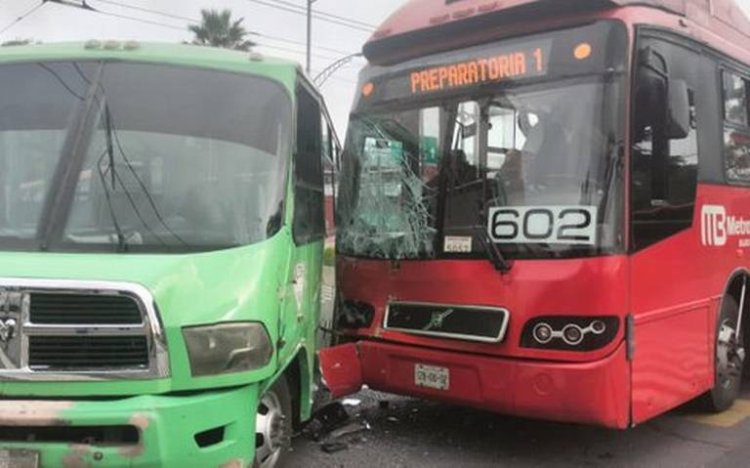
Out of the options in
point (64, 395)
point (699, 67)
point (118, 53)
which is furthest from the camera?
point (699, 67)

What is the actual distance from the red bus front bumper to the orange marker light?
1837 millimetres

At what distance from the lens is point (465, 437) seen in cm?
628

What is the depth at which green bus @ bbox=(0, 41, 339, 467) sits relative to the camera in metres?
3.71

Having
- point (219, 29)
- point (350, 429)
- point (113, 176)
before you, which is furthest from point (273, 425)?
point (219, 29)

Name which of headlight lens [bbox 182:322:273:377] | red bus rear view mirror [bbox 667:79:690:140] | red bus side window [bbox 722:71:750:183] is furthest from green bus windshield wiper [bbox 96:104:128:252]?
red bus side window [bbox 722:71:750:183]

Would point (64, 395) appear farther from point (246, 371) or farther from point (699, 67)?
point (699, 67)

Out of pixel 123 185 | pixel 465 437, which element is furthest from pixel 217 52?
pixel 465 437

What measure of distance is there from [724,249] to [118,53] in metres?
4.61

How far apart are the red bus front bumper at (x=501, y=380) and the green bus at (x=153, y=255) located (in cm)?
78

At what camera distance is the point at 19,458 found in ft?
12.1

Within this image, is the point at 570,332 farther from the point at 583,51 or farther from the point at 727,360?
the point at 727,360

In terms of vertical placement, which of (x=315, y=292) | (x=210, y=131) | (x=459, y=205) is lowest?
(x=315, y=292)

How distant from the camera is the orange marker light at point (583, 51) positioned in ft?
17.2

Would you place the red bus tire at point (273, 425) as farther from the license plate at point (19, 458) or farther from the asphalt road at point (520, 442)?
the license plate at point (19, 458)
